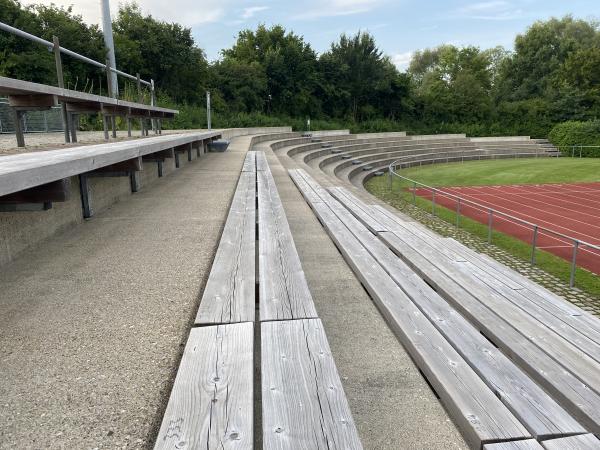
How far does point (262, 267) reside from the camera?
3680mm

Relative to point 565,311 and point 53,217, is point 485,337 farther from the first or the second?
point 53,217

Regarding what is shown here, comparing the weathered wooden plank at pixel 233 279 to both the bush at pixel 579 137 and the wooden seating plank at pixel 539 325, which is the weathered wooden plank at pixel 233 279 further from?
the bush at pixel 579 137

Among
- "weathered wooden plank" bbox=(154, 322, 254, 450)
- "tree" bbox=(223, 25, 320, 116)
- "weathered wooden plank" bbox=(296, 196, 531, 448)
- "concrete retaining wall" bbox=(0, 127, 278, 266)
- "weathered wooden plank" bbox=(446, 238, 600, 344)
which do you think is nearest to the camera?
"weathered wooden plank" bbox=(154, 322, 254, 450)

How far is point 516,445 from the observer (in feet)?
5.89

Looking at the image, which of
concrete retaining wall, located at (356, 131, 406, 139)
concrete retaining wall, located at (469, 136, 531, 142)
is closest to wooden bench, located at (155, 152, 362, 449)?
concrete retaining wall, located at (356, 131, 406, 139)

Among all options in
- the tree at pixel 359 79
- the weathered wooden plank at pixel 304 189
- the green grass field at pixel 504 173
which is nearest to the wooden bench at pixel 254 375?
the weathered wooden plank at pixel 304 189

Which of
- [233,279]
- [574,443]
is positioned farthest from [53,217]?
[574,443]

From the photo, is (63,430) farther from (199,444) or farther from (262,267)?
(262,267)

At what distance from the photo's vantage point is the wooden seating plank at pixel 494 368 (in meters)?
1.96

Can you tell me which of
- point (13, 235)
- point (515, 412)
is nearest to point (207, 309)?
point (515, 412)

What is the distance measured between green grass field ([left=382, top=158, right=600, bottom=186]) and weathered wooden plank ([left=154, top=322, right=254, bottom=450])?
63.8 feet

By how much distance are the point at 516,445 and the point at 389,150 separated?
30158mm

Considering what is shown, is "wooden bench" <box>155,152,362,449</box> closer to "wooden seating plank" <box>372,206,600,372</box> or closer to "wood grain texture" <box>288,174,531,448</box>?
"wood grain texture" <box>288,174,531,448</box>

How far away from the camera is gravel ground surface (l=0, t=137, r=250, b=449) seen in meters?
1.92
